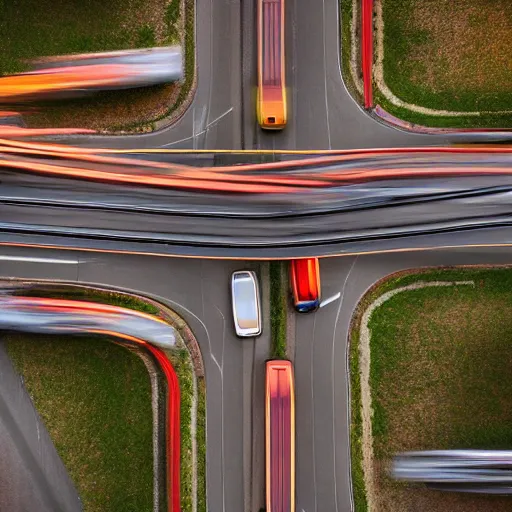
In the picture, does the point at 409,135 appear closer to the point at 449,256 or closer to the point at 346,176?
the point at 346,176

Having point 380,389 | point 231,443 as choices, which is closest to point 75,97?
point 231,443

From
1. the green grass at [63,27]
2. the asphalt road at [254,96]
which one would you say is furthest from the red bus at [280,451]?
the green grass at [63,27]

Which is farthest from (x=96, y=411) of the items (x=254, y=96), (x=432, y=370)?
(x=254, y=96)

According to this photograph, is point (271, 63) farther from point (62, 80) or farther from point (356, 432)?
point (356, 432)

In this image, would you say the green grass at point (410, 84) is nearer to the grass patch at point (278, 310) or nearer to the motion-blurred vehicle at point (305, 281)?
the motion-blurred vehicle at point (305, 281)

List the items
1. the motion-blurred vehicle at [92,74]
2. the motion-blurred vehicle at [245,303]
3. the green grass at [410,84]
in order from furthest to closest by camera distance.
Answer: the green grass at [410,84], the motion-blurred vehicle at [92,74], the motion-blurred vehicle at [245,303]

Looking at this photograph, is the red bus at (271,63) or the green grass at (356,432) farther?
the green grass at (356,432)
